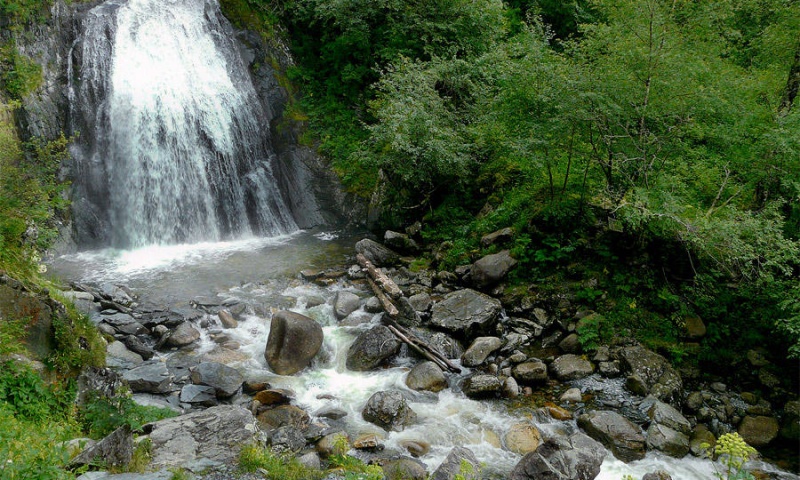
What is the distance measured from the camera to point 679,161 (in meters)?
8.63

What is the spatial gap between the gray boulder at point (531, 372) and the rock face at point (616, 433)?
1.08 m

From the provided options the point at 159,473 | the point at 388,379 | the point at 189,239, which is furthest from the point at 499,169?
the point at 159,473

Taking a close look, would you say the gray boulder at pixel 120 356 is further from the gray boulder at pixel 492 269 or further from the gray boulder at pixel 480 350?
the gray boulder at pixel 492 269

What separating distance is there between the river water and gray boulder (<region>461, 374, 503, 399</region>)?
0.47ft

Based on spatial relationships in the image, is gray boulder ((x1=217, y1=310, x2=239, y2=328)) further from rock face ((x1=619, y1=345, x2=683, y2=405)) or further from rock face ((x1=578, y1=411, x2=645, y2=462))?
rock face ((x1=619, y1=345, x2=683, y2=405))

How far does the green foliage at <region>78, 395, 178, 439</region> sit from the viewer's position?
18.8 feet

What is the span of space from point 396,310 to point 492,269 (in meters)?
2.37

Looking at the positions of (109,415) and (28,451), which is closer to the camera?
(28,451)

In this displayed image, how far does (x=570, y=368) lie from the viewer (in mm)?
8664

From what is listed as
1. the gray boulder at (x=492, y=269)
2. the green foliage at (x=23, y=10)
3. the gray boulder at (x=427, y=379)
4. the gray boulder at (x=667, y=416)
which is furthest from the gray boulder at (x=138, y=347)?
the green foliage at (x=23, y=10)

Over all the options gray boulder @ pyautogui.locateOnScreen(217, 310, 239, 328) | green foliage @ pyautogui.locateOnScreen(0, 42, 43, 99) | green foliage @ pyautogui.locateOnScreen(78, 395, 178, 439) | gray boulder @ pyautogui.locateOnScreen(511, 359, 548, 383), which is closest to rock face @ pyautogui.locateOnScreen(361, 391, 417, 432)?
gray boulder @ pyautogui.locateOnScreen(511, 359, 548, 383)

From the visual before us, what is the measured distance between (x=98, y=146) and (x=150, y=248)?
11.5ft

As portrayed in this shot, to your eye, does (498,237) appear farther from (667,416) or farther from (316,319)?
(667,416)

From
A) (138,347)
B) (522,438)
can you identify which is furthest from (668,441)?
(138,347)
